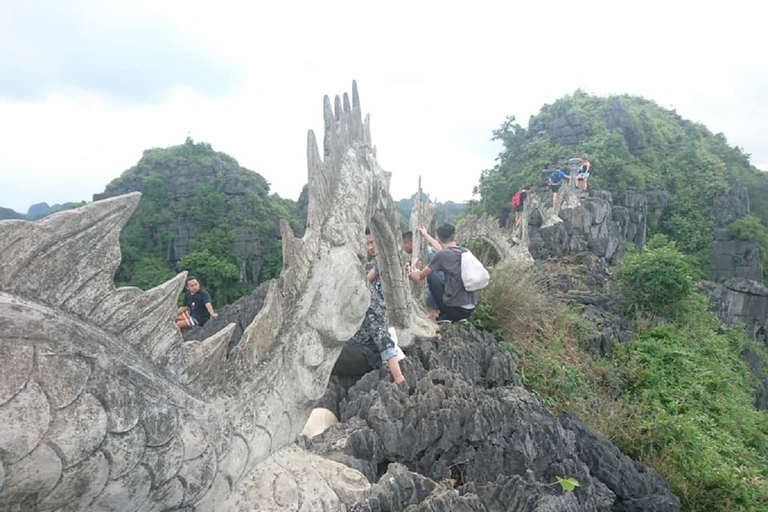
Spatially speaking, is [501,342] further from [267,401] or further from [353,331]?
[267,401]

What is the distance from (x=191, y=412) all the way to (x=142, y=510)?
288 millimetres

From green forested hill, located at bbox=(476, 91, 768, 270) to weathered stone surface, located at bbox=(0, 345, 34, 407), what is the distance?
20481 millimetres

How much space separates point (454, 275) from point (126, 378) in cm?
280

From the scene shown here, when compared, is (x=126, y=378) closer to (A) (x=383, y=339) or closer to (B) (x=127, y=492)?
(B) (x=127, y=492)

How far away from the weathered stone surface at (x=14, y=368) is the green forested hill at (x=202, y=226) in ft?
74.0

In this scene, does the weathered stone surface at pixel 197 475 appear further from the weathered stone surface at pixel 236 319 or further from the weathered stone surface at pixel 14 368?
the weathered stone surface at pixel 236 319

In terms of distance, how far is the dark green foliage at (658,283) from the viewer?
7559 millimetres

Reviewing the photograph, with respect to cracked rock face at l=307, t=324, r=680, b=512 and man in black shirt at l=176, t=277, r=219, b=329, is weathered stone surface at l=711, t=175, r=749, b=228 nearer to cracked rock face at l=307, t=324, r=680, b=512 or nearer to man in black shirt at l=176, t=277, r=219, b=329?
man in black shirt at l=176, t=277, r=219, b=329

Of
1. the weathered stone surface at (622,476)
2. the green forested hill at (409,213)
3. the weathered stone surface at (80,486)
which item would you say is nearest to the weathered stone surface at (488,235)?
the green forested hill at (409,213)

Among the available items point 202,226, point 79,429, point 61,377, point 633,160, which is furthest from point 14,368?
point 633,160

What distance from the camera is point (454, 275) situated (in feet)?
12.6

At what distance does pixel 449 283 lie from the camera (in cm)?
392

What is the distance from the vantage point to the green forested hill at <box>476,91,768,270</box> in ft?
69.7

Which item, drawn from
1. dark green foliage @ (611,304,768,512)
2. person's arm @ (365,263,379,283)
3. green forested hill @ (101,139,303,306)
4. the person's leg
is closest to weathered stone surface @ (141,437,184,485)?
person's arm @ (365,263,379,283)
